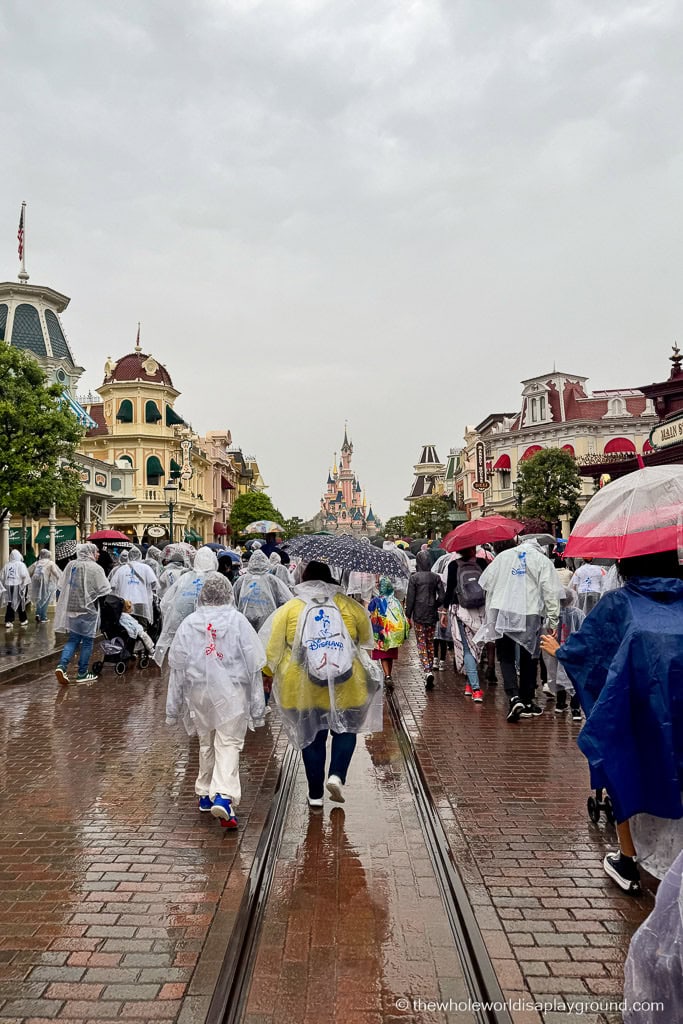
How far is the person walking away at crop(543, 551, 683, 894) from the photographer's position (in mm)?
3486

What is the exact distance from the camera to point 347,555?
5.36 m

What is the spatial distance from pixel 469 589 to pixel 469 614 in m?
0.31

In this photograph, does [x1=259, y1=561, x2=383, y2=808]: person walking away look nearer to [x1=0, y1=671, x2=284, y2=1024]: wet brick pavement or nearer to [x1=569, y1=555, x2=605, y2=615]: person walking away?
[x1=0, y1=671, x2=284, y2=1024]: wet brick pavement

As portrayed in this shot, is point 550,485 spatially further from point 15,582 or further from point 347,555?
point 347,555

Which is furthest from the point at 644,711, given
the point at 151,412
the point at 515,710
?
A: the point at 151,412

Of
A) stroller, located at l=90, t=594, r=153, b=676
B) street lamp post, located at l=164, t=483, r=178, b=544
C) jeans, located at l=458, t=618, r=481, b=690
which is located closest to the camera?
jeans, located at l=458, t=618, r=481, b=690

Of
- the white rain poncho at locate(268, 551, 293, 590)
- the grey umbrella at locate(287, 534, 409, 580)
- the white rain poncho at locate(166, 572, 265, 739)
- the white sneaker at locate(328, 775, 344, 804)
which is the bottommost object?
the white sneaker at locate(328, 775, 344, 804)

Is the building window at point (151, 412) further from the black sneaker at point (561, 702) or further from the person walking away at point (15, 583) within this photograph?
the black sneaker at point (561, 702)

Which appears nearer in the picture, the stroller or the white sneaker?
the white sneaker

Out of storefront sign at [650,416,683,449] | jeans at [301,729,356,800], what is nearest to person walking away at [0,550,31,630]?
jeans at [301,729,356,800]

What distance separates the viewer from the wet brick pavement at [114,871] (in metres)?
3.15

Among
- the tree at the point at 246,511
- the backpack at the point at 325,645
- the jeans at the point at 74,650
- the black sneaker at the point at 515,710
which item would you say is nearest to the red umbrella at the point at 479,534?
the black sneaker at the point at 515,710

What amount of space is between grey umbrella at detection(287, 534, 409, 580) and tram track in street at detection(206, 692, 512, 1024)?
175 cm

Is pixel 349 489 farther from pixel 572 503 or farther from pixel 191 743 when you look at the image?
→ pixel 191 743
